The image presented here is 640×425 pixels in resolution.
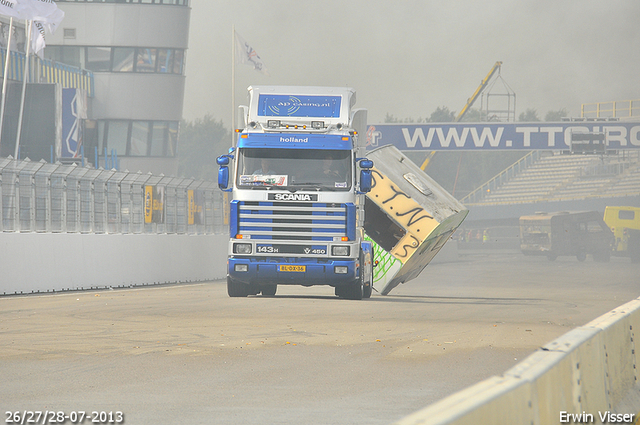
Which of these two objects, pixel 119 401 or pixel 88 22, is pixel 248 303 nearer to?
pixel 119 401

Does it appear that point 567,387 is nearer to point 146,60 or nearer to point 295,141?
point 295,141

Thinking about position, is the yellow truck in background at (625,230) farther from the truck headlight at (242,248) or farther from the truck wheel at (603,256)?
the truck headlight at (242,248)

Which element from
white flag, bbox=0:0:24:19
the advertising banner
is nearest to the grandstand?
white flag, bbox=0:0:24:19

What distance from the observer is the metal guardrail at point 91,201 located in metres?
19.4

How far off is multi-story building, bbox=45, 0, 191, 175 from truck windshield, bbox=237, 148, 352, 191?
37780mm

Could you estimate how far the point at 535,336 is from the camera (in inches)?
477

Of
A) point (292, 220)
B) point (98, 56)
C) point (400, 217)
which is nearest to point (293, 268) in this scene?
point (292, 220)

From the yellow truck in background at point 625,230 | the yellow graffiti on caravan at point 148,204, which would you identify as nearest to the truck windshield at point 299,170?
the yellow graffiti on caravan at point 148,204

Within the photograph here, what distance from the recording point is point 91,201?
872 inches

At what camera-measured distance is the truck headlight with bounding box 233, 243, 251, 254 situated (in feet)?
56.7

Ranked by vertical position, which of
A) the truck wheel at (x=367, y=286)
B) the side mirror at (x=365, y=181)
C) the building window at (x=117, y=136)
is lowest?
the truck wheel at (x=367, y=286)

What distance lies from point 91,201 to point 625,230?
39.0 meters

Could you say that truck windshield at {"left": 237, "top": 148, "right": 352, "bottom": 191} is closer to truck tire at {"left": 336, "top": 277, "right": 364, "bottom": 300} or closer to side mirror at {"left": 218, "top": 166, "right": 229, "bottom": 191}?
side mirror at {"left": 218, "top": 166, "right": 229, "bottom": 191}

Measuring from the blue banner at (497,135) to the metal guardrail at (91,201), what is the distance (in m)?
29.9
